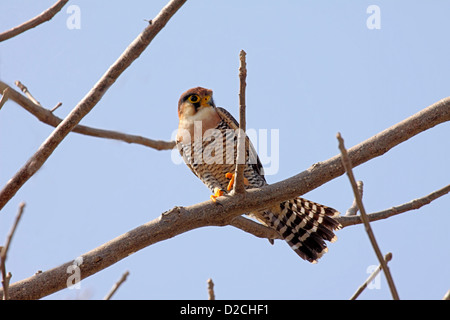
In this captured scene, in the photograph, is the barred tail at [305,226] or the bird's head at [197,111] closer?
the barred tail at [305,226]

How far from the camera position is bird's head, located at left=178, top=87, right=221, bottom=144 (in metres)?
6.01

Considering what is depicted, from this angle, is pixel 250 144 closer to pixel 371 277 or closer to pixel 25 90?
pixel 25 90

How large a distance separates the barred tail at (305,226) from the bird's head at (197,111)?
114cm

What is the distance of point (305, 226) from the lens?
5.51 m

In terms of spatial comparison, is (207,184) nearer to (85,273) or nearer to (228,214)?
(228,214)

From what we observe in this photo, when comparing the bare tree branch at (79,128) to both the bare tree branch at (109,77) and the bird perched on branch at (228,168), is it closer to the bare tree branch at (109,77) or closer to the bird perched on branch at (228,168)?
the bird perched on branch at (228,168)

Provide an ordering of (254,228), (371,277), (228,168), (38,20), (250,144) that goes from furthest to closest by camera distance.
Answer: (250,144)
(228,168)
(254,228)
(38,20)
(371,277)

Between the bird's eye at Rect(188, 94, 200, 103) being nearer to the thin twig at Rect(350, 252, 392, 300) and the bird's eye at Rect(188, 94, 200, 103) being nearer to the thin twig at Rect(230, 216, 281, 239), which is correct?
the thin twig at Rect(230, 216, 281, 239)

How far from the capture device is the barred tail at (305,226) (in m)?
5.36

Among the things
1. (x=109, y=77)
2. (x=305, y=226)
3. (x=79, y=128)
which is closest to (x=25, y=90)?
(x=79, y=128)

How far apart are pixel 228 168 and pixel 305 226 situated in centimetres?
96

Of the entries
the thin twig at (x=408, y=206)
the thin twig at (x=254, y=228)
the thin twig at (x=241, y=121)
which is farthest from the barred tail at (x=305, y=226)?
the thin twig at (x=241, y=121)
